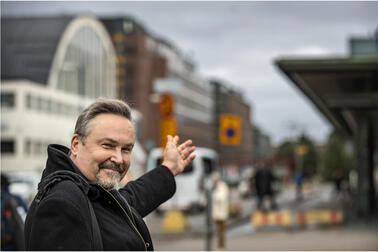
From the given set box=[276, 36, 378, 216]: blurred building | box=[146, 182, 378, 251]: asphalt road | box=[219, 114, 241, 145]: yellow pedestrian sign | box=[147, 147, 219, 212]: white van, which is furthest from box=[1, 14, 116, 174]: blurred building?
box=[219, 114, 241, 145]: yellow pedestrian sign

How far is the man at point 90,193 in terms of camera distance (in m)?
2.92

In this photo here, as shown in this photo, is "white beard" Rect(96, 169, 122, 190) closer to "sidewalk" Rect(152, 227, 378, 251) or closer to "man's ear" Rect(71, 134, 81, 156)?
"man's ear" Rect(71, 134, 81, 156)

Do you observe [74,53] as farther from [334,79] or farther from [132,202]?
[132,202]

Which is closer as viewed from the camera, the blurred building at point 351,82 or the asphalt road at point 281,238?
the asphalt road at point 281,238

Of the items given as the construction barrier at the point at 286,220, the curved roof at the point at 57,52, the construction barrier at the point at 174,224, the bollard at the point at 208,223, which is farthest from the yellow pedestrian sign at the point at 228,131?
the curved roof at the point at 57,52

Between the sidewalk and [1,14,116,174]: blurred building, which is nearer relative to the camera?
the sidewalk

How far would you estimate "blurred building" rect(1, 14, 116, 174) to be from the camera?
78500mm

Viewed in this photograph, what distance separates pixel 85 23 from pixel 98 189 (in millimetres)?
104355

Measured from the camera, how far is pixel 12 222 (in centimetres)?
803

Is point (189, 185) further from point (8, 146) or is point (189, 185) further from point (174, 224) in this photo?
point (8, 146)

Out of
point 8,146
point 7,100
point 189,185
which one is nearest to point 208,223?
point 189,185

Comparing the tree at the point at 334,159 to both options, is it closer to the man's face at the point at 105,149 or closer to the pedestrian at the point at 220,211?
the pedestrian at the point at 220,211

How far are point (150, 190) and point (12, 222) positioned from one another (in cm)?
428

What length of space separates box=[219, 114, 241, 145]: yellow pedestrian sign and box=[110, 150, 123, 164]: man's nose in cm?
1381
